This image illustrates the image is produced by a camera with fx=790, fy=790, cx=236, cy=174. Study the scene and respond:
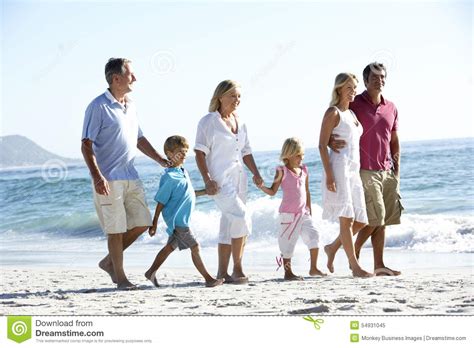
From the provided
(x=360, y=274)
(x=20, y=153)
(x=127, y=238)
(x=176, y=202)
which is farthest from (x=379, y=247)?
(x=20, y=153)

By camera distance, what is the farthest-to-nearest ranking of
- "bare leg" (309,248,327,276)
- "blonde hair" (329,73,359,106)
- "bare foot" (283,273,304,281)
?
"bare leg" (309,248,327,276) → "bare foot" (283,273,304,281) → "blonde hair" (329,73,359,106)

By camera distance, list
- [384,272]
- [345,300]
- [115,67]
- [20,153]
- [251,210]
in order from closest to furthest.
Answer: [345,300] < [115,67] < [384,272] < [251,210] < [20,153]

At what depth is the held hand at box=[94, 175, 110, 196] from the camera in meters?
5.34

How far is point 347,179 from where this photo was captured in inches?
239

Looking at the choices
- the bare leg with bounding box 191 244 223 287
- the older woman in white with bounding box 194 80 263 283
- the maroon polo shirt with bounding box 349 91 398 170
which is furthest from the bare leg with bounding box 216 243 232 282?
the maroon polo shirt with bounding box 349 91 398 170

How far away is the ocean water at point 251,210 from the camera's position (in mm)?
9828

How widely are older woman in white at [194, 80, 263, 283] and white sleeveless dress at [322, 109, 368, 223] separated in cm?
64

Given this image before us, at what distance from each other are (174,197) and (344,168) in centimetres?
134

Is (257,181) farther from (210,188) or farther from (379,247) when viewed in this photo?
(379,247)

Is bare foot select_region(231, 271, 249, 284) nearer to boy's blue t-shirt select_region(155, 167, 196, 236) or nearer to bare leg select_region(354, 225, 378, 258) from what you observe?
boy's blue t-shirt select_region(155, 167, 196, 236)

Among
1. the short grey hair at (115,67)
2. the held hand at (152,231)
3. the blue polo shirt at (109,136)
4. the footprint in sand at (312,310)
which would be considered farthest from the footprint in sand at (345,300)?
the short grey hair at (115,67)

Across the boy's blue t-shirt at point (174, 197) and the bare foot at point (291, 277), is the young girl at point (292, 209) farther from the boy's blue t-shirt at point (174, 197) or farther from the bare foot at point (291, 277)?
the boy's blue t-shirt at point (174, 197)

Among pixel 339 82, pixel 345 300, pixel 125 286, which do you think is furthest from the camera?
pixel 339 82

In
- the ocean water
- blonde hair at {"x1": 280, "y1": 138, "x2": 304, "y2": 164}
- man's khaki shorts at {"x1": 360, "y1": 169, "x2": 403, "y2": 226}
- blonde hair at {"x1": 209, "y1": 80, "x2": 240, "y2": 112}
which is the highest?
blonde hair at {"x1": 209, "y1": 80, "x2": 240, "y2": 112}
